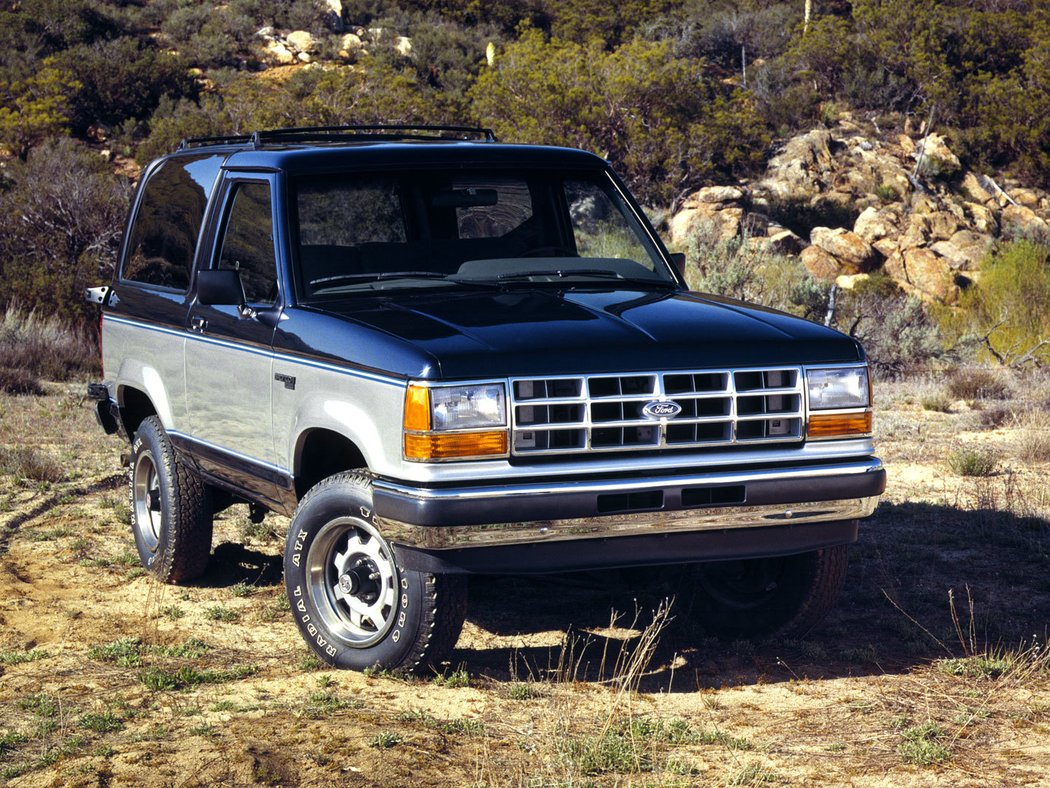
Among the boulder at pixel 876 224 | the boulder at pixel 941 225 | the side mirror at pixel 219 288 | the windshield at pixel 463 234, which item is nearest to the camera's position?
the side mirror at pixel 219 288

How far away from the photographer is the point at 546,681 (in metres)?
4.82

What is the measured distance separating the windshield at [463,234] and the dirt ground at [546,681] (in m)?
1.38

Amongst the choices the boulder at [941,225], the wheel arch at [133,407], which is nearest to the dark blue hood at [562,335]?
the wheel arch at [133,407]

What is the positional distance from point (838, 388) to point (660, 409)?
78cm

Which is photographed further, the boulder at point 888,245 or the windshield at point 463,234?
the boulder at point 888,245

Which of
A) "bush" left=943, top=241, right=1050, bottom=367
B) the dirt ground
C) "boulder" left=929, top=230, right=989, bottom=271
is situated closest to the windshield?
the dirt ground

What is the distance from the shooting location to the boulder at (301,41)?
37562mm

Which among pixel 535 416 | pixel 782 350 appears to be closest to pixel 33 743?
pixel 535 416

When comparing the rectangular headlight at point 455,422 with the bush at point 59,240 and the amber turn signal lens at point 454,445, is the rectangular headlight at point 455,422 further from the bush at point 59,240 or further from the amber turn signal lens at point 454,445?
the bush at point 59,240

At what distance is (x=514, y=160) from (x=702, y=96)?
1103 inches

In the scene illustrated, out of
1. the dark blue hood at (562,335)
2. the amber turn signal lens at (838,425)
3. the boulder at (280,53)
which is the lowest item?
the amber turn signal lens at (838,425)

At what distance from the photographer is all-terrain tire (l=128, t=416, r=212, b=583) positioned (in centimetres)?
649

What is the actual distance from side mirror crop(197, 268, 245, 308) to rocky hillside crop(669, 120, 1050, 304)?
66.0ft

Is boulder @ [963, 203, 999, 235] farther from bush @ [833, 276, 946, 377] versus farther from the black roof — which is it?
the black roof
